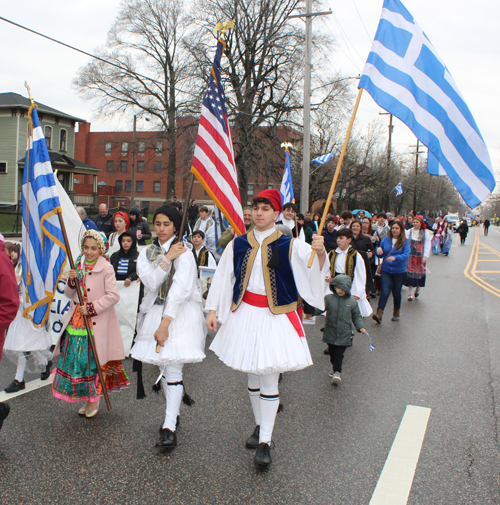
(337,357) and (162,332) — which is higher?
(162,332)

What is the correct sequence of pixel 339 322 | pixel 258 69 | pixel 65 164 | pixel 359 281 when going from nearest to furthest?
pixel 339 322
pixel 359 281
pixel 258 69
pixel 65 164

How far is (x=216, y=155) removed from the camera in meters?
4.49

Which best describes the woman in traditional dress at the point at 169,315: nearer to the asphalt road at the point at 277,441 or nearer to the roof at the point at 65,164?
the asphalt road at the point at 277,441

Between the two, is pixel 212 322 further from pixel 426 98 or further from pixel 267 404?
pixel 426 98

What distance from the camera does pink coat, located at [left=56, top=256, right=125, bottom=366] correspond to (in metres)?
4.31

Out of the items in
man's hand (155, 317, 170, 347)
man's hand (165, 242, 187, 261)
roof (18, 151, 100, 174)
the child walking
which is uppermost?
roof (18, 151, 100, 174)

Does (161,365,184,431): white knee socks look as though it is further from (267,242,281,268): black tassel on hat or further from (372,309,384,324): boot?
(372,309,384,324): boot

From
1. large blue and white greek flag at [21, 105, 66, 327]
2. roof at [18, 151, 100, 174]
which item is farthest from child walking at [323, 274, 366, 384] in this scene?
roof at [18, 151, 100, 174]

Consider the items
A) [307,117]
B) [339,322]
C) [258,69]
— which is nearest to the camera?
[339,322]

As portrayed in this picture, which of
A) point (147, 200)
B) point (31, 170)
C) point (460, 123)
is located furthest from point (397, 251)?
point (147, 200)

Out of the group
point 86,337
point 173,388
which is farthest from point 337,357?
point 86,337

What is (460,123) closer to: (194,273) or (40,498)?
(194,273)

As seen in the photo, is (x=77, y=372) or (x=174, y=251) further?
(x=77, y=372)

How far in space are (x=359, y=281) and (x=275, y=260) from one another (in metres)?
3.64
